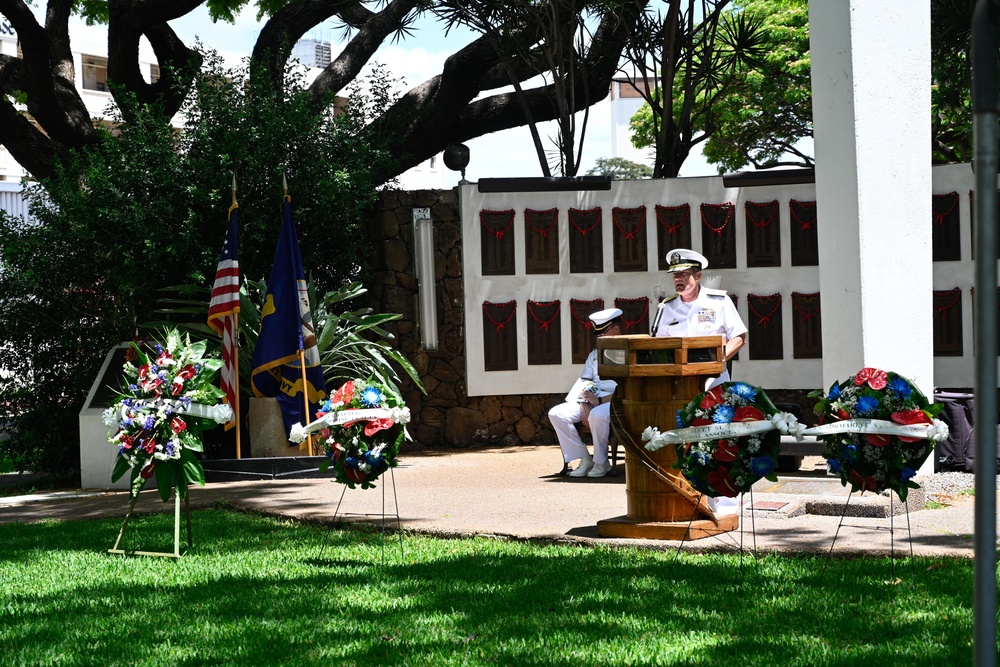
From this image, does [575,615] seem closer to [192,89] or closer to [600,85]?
[192,89]

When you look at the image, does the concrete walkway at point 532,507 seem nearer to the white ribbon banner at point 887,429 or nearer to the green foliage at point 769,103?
the white ribbon banner at point 887,429

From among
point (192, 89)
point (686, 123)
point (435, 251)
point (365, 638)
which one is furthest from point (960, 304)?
point (365, 638)

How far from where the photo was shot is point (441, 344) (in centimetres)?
1455

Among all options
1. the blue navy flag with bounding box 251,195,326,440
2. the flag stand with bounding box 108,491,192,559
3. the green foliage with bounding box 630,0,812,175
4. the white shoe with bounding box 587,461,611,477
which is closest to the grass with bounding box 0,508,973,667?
the flag stand with bounding box 108,491,192,559

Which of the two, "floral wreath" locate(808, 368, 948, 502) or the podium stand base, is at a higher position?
"floral wreath" locate(808, 368, 948, 502)

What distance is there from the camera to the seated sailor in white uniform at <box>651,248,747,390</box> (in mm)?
9023

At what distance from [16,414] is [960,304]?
1037 centimetres

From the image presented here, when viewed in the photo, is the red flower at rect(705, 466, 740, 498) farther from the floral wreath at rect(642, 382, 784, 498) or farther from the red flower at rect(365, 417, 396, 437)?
the red flower at rect(365, 417, 396, 437)

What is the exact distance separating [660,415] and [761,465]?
1.05 meters

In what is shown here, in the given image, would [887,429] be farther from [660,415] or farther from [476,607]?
[476,607]

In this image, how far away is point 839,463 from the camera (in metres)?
5.91

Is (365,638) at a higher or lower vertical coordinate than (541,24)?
lower

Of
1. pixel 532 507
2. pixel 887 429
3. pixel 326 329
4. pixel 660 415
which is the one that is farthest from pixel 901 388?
pixel 326 329

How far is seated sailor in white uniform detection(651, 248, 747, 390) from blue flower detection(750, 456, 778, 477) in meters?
2.88
